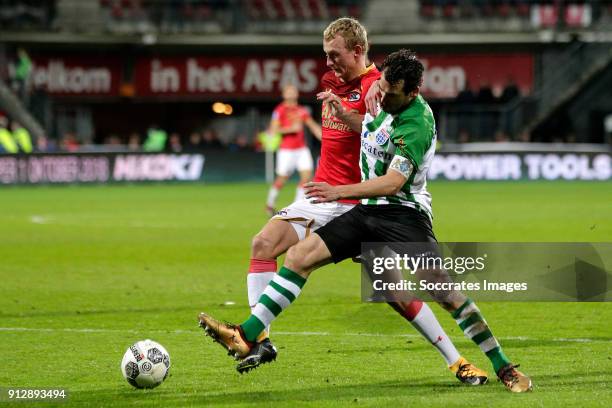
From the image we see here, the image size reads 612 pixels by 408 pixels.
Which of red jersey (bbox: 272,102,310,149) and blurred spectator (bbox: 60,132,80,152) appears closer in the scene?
red jersey (bbox: 272,102,310,149)

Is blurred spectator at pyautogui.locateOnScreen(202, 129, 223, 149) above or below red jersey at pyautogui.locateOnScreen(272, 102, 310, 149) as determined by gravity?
below

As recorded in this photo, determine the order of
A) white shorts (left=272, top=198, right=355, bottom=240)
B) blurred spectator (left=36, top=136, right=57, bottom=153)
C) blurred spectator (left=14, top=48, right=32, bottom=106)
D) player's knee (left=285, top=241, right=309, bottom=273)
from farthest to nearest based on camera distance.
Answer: blurred spectator (left=14, top=48, right=32, bottom=106), blurred spectator (left=36, top=136, right=57, bottom=153), white shorts (left=272, top=198, right=355, bottom=240), player's knee (left=285, top=241, right=309, bottom=273)

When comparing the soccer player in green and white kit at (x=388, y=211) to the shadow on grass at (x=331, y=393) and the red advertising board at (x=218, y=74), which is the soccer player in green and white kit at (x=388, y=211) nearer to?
the shadow on grass at (x=331, y=393)

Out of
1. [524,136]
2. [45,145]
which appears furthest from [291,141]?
[524,136]

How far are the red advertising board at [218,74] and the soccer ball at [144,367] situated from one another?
35918 mm

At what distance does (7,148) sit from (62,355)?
2656cm

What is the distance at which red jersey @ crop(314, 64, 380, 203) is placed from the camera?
7.77 m

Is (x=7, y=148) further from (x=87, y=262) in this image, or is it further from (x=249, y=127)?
(x=87, y=262)

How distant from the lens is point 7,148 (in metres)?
33.8

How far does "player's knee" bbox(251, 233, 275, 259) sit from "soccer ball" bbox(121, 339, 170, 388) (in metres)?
1.09

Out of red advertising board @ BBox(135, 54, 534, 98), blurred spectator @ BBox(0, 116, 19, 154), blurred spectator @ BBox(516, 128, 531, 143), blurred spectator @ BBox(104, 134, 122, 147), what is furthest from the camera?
red advertising board @ BBox(135, 54, 534, 98)

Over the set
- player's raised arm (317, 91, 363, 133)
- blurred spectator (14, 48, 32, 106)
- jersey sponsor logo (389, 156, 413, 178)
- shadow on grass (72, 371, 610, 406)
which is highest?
player's raised arm (317, 91, 363, 133)

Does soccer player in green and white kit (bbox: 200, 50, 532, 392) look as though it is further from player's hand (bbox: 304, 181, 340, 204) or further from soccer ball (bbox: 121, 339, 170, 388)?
soccer ball (bbox: 121, 339, 170, 388)

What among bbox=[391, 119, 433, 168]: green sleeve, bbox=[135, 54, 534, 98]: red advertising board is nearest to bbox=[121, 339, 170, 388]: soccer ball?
bbox=[391, 119, 433, 168]: green sleeve
